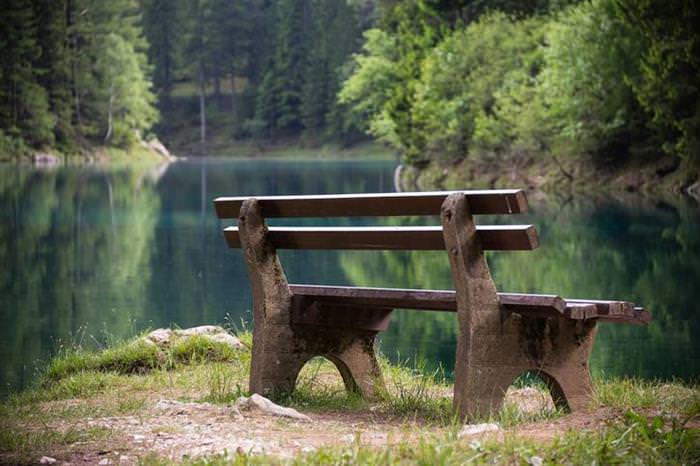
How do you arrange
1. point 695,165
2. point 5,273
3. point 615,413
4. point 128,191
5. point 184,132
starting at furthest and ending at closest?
point 184,132
point 128,191
point 695,165
point 5,273
point 615,413

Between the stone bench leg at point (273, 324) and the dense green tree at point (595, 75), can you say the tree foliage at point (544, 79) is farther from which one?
the stone bench leg at point (273, 324)

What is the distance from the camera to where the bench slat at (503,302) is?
598 centimetres

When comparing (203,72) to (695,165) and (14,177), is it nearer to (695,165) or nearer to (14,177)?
(14,177)

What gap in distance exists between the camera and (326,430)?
19.0 feet

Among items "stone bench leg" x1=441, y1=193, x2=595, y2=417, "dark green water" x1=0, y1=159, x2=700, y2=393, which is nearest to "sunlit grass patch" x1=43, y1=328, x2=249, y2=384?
"dark green water" x1=0, y1=159, x2=700, y2=393

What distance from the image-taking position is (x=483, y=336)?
6.10 meters

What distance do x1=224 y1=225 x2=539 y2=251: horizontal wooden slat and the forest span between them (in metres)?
26.9

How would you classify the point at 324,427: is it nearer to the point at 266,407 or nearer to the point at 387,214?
the point at 266,407

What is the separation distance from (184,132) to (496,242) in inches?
4024

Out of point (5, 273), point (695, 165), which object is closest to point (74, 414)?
point (5, 273)

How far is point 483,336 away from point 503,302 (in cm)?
22

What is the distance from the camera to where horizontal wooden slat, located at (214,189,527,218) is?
5671mm

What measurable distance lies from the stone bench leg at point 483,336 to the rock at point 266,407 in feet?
2.88

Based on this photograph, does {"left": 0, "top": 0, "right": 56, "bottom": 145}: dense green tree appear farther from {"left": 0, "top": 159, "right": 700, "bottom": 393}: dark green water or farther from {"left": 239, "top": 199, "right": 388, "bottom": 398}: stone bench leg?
{"left": 239, "top": 199, "right": 388, "bottom": 398}: stone bench leg
